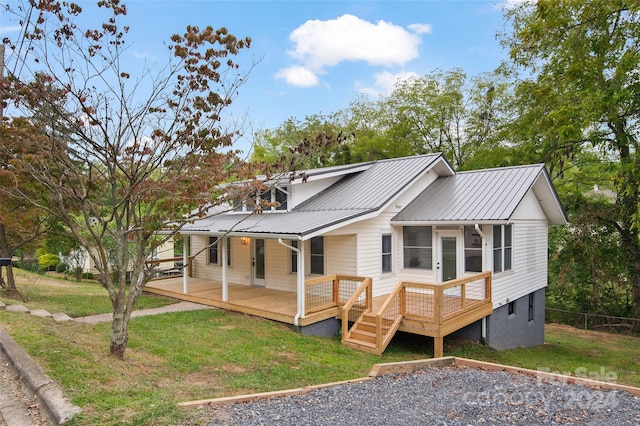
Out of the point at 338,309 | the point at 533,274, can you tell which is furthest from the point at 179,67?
the point at 533,274

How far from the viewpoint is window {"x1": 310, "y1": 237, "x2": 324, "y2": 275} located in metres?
12.1

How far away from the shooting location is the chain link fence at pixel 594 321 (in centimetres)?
1652

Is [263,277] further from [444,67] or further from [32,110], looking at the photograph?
[444,67]

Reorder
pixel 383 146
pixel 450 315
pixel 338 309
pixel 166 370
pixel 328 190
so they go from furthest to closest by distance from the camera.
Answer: pixel 383 146 → pixel 328 190 → pixel 338 309 → pixel 450 315 → pixel 166 370

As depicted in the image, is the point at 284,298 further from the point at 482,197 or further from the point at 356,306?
the point at 482,197

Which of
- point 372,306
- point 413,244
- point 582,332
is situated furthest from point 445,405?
point 582,332

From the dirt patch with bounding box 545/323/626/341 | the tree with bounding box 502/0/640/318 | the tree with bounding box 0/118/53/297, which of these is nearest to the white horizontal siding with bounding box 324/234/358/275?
the tree with bounding box 502/0/640/318

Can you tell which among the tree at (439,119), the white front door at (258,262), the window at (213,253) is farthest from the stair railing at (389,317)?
the tree at (439,119)

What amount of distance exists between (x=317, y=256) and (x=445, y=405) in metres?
7.26

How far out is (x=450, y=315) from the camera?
373 inches

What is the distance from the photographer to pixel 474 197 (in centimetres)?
1202

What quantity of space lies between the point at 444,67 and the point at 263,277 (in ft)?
69.2

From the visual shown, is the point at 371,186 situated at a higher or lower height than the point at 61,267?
higher

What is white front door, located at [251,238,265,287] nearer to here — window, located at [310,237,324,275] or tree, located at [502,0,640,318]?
window, located at [310,237,324,275]
